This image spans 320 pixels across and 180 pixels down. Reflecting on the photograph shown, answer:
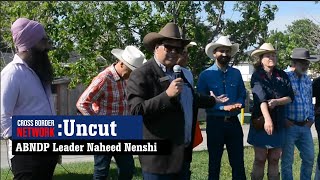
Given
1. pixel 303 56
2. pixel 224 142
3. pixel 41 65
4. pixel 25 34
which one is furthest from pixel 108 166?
pixel 303 56

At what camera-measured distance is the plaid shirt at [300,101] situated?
→ 20.0 ft

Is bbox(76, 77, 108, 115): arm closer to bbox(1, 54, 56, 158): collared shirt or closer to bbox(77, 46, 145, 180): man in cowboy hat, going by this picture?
bbox(77, 46, 145, 180): man in cowboy hat

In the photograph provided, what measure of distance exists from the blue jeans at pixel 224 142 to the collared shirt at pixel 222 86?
0.37ft

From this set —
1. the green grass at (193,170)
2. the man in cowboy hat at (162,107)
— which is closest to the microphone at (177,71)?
the man in cowboy hat at (162,107)

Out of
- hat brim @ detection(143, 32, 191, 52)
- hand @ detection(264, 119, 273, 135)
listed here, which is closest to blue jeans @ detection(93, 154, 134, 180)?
hand @ detection(264, 119, 273, 135)

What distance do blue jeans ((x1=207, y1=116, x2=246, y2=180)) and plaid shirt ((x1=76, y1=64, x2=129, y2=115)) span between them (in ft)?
3.35

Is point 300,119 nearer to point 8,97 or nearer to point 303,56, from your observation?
point 303,56

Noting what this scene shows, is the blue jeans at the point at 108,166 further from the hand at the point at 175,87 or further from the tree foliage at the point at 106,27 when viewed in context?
the tree foliage at the point at 106,27

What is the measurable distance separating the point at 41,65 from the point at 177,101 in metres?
1.14

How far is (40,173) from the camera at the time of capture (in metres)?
3.88

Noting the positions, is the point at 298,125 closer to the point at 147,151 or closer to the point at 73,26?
the point at 147,151

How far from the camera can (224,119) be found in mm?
5582

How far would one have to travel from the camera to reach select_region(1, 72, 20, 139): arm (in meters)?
3.71

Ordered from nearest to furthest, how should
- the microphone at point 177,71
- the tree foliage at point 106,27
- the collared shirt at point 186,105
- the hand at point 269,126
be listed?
the microphone at point 177,71 < the collared shirt at point 186,105 < the hand at point 269,126 < the tree foliage at point 106,27
